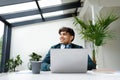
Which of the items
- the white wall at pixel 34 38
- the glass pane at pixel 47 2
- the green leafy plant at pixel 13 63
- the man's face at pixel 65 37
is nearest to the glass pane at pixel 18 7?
the glass pane at pixel 47 2

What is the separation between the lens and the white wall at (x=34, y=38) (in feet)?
23.7

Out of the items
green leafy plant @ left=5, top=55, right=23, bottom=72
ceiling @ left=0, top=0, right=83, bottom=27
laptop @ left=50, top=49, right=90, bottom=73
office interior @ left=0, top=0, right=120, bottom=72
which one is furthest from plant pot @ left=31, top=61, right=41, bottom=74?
green leafy plant @ left=5, top=55, right=23, bottom=72

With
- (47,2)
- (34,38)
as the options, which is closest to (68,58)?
(47,2)

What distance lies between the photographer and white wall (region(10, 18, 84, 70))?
7.22 metres

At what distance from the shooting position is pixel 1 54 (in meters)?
6.65

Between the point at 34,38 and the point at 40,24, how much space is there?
593mm

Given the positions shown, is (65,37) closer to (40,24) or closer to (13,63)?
(13,63)

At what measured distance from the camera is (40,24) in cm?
745

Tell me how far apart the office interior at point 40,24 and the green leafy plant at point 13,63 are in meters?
0.23

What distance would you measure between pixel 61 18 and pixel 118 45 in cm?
257

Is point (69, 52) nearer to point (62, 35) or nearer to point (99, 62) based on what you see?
point (62, 35)

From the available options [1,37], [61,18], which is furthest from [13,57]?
[61,18]

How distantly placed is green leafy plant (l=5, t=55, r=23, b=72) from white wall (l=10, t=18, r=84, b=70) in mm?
413

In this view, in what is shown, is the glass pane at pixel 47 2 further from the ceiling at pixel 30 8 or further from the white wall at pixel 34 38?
the white wall at pixel 34 38
